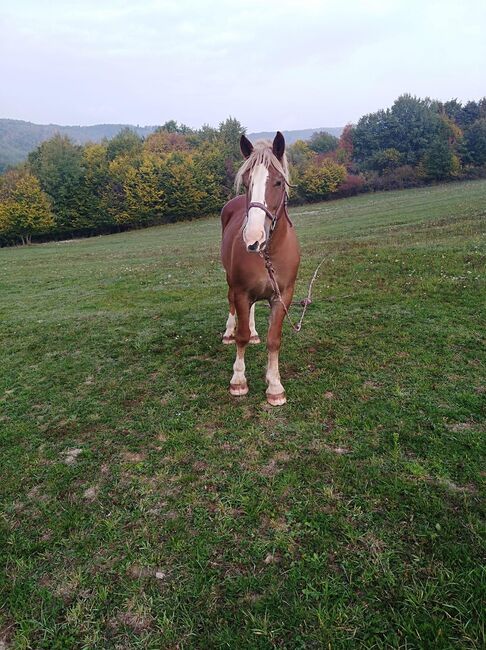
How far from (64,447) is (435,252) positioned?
11.8 m

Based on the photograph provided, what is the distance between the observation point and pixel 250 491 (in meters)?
3.52

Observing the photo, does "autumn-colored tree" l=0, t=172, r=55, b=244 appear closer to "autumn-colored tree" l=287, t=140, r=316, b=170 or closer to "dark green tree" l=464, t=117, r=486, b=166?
"autumn-colored tree" l=287, t=140, r=316, b=170

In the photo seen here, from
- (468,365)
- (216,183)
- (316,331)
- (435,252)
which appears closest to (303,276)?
(435,252)

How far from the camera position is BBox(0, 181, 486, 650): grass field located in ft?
8.04

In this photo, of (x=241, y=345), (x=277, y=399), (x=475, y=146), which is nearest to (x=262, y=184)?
(x=241, y=345)

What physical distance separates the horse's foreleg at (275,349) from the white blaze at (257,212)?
131 cm

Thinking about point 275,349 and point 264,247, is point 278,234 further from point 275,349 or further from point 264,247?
point 275,349

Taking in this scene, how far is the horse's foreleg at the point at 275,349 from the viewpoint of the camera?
16.5ft

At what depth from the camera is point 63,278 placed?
16.8m

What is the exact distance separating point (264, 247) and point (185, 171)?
5894 cm

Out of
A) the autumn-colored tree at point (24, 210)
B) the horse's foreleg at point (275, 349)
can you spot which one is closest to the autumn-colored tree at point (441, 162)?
the autumn-colored tree at point (24, 210)

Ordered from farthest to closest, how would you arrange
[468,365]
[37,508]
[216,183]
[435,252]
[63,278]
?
[216,183] < [63,278] < [435,252] < [468,365] < [37,508]

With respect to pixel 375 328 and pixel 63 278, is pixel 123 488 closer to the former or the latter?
pixel 375 328

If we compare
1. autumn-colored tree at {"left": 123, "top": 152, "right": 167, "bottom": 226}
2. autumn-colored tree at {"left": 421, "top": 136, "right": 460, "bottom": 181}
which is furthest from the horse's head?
autumn-colored tree at {"left": 421, "top": 136, "right": 460, "bottom": 181}
